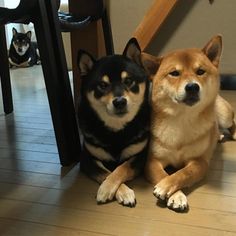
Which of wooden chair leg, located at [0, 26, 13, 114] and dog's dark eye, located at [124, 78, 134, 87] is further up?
dog's dark eye, located at [124, 78, 134, 87]

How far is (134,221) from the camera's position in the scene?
1204 millimetres

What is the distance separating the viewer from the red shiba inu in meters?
1.42

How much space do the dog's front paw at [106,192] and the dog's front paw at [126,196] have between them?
2 centimetres

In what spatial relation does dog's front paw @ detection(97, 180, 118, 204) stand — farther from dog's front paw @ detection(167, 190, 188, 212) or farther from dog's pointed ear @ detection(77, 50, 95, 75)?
dog's pointed ear @ detection(77, 50, 95, 75)

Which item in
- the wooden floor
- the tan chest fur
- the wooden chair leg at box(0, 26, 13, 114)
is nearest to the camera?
the wooden floor

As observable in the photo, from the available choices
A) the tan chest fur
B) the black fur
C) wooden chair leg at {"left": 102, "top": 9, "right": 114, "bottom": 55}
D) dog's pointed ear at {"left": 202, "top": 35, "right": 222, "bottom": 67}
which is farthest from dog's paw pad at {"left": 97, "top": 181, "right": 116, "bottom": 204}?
wooden chair leg at {"left": 102, "top": 9, "right": 114, "bottom": 55}

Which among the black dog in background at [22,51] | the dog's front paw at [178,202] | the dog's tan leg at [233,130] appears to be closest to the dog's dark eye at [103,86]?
the dog's front paw at [178,202]

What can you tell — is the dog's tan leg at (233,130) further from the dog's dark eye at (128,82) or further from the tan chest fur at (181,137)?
the dog's dark eye at (128,82)

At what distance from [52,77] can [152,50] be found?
169 cm

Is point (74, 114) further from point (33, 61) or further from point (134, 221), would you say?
point (33, 61)

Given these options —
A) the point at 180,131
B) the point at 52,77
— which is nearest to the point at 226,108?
the point at 180,131

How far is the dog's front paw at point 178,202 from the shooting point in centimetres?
125

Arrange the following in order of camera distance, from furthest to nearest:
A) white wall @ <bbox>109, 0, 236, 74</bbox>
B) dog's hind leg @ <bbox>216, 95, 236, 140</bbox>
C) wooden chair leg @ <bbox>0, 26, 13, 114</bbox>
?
1. white wall @ <bbox>109, 0, 236, 74</bbox>
2. wooden chair leg @ <bbox>0, 26, 13, 114</bbox>
3. dog's hind leg @ <bbox>216, 95, 236, 140</bbox>

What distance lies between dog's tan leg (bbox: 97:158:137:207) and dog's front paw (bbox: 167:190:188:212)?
13cm
